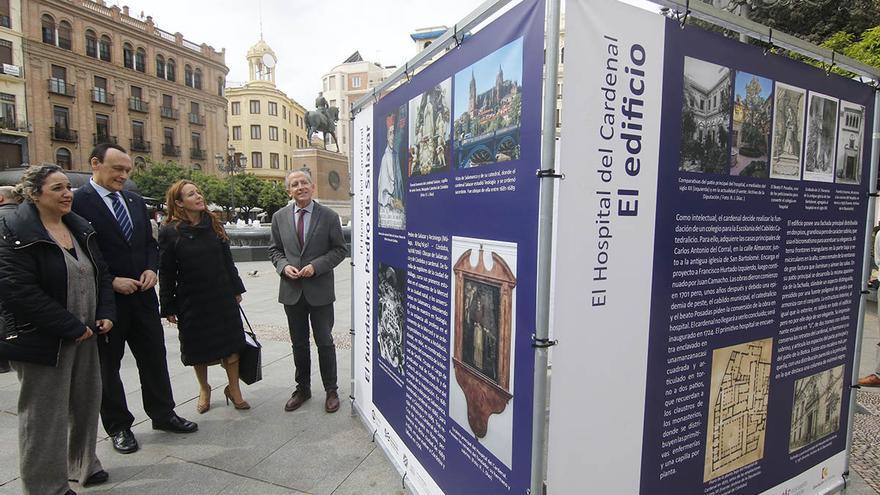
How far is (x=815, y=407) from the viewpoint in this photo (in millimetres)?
2619

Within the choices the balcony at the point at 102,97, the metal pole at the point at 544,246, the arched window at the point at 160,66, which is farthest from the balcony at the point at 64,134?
the metal pole at the point at 544,246

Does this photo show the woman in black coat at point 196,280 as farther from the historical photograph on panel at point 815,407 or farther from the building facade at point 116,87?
the building facade at point 116,87

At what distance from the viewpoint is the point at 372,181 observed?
331 cm

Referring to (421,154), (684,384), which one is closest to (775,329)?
(684,384)

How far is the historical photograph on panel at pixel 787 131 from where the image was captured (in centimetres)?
215

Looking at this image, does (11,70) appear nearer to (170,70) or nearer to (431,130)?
(170,70)

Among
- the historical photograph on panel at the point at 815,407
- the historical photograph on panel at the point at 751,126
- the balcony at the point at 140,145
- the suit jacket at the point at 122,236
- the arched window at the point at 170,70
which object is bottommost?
the historical photograph on panel at the point at 815,407

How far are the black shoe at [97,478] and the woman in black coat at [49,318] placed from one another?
0.03 meters

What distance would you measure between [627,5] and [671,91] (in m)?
0.37

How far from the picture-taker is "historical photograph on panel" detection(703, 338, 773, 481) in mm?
2152

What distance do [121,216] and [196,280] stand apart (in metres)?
0.70

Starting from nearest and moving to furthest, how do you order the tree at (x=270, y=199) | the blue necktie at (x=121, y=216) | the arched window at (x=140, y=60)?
the blue necktie at (x=121, y=216)
the tree at (x=270, y=199)
the arched window at (x=140, y=60)

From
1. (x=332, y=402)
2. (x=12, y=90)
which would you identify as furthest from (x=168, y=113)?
(x=332, y=402)

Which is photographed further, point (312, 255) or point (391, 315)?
point (312, 255)
